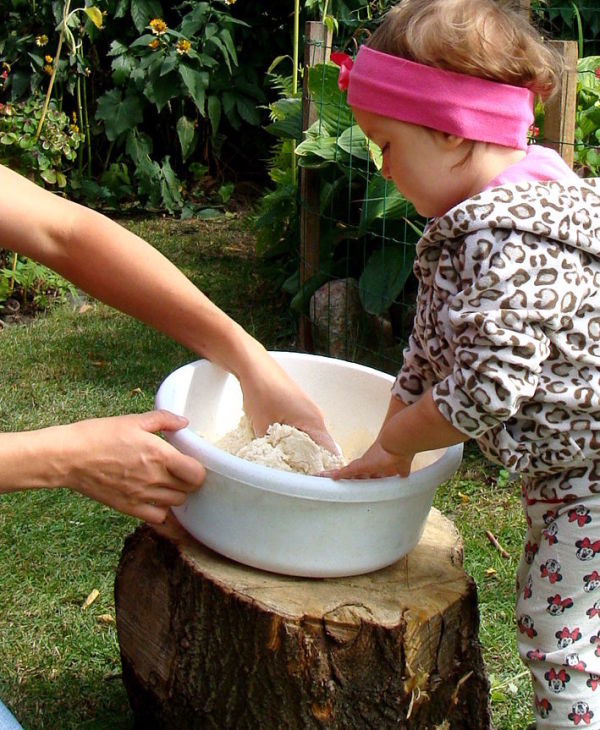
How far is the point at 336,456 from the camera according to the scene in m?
1.94

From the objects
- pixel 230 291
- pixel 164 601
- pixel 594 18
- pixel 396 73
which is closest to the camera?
pixel 396 73

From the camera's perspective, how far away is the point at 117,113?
5.62 meters

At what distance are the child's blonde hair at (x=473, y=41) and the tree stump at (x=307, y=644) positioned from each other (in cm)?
89

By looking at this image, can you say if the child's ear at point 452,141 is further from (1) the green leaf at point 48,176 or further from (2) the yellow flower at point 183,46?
(2) the yellow flower at point 183,46

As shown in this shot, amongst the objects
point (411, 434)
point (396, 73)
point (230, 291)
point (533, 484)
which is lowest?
point (230, 291)

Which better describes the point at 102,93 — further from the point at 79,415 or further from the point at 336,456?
the point at 336,456

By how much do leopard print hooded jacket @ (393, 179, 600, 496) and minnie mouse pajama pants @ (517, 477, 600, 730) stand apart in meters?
0.08

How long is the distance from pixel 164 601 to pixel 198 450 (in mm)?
388

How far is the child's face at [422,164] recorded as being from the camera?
1.53 metres

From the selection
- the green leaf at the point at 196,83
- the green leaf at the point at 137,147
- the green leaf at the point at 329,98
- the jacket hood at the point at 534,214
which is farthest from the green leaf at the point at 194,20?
the jacket hood at the point at 534,214

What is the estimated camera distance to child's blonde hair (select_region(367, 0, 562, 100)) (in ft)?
4.74

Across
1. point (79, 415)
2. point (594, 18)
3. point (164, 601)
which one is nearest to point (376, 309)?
point (79, 415)

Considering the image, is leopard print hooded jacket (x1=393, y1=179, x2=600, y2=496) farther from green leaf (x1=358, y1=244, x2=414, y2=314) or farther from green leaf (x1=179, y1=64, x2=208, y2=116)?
green leaf (x1=179, y1=64, x2=208, y2=116)

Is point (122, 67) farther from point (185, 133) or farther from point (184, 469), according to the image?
point (184, 469)
